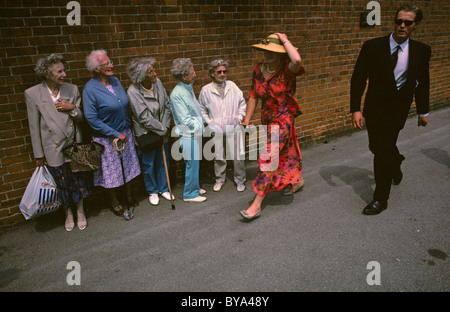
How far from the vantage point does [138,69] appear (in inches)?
159

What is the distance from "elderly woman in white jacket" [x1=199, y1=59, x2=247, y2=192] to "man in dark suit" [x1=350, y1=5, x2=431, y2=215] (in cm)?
150

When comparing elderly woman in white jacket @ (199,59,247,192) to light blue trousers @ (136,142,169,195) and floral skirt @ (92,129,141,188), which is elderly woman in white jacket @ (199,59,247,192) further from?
floral skirt @ (92,129,141,188)

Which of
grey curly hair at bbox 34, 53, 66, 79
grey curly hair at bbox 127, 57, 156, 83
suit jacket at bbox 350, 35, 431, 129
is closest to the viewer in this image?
grey curly hair at bbox 34, 53, 66, 79

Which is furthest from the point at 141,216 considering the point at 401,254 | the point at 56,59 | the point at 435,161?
the point at 435,161

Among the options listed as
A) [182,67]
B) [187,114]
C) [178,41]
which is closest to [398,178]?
[187,114]

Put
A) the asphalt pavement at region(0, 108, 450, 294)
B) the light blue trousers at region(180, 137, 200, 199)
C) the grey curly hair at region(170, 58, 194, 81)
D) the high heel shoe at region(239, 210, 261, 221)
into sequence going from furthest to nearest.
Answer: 1. the light blue trousers at region(180, 137, 200, 199)
2. the grey curly hair at region(170, 58, 194, 81)
3. the high heel shoe at region(239, 210, 261, 221)
4. the asphalt pavement at region(0, 108, 450, 294)

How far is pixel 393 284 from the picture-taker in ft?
9.53

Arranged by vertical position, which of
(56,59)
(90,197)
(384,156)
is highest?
(56,59)

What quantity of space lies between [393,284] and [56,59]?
3.93m

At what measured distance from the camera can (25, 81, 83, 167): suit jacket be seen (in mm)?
3629

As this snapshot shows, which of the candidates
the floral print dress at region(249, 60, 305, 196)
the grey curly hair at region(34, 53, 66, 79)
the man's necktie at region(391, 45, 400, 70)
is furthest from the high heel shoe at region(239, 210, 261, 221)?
the grey curly hair at region(34, 53, 66, 79)

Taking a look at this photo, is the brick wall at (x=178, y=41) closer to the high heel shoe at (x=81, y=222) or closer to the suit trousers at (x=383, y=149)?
the high heel shoe at (x=81, y=222)

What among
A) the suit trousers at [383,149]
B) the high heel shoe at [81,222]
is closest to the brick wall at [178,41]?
the high heel shoe at [81,222]

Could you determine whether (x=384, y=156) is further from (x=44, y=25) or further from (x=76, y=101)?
(x=44, y=25)
